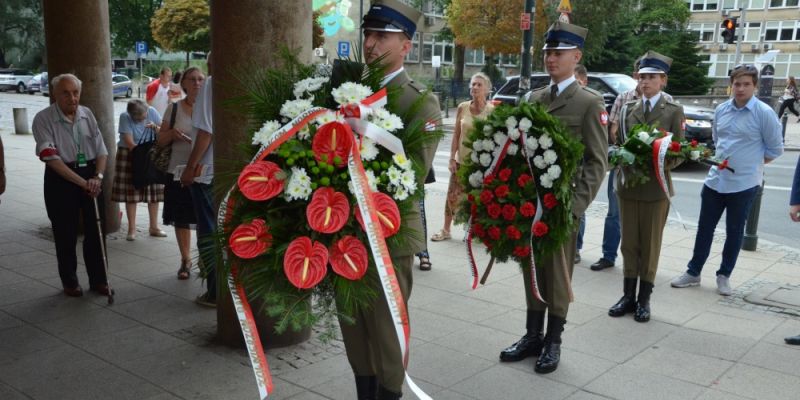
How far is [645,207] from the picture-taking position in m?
5.93

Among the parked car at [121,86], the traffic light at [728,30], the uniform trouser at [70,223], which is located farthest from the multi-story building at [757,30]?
the uniform trouser at [70,223]

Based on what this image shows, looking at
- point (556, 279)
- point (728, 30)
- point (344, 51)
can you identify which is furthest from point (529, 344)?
point (728, 30)

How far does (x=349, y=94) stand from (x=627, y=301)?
149 inches

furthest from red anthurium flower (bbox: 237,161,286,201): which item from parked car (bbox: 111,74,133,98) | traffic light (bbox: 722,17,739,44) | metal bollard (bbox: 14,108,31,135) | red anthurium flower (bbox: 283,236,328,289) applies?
parked car (bbox: 111,74,133,98)

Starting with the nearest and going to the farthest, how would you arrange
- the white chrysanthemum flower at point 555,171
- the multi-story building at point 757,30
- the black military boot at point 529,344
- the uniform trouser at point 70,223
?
the white chrysanthemum flower at point 555,171, the black military boot at point 529,344, the uniform trouser at point 70,223, the multi-story building at point 757,30

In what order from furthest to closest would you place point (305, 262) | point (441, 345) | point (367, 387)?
1. point (441, 345)
2. point (367, 387)
3. point (305, 262)

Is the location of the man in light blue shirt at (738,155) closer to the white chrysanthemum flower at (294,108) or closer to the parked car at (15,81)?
the white chrysanthemum flower at (294,108)

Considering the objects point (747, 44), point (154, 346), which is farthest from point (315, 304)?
point (747, 44)

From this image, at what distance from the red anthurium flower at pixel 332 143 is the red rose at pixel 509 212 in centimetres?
164

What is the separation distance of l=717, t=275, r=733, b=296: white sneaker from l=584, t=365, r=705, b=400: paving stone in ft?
7.82

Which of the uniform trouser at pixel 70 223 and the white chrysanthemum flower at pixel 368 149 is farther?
the uniform trouser at pixel 70 223

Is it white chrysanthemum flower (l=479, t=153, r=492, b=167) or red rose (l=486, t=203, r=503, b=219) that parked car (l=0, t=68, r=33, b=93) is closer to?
white chrysanthemum flower (l=479, t=153, r=492, b=167)

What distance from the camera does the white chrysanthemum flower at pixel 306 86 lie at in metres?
3.15

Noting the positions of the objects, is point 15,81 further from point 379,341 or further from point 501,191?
point 379,341
